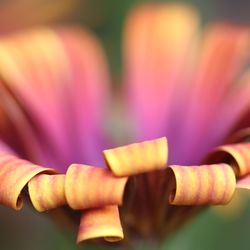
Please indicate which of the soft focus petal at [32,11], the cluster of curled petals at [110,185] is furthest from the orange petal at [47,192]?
the soft focus petal at [32,11]

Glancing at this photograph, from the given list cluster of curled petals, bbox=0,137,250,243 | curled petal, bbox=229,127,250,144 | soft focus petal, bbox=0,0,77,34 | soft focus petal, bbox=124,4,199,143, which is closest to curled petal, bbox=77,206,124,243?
cluster of curled petals, bbox=0,137,250,243

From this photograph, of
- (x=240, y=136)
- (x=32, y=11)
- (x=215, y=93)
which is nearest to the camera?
(x=240, y=136)

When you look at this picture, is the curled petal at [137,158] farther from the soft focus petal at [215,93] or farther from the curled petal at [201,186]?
the soft focus petal at [215,93]

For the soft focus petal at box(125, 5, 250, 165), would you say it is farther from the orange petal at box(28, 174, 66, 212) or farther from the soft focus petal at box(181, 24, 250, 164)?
the orange petal at box(28, 174, 66, 212)

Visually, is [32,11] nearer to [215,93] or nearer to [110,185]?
[215,93]

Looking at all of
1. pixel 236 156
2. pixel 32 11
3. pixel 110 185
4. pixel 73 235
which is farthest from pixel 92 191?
pixel 32 11
